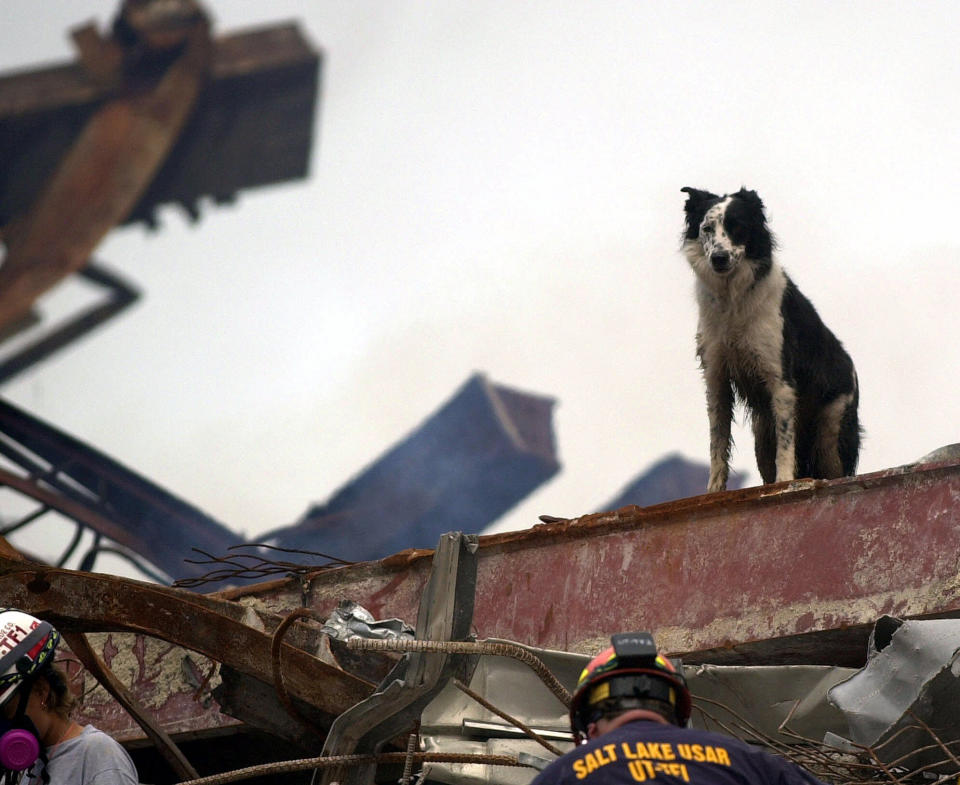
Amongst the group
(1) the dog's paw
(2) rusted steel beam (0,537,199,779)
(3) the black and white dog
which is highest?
(3) the black and white dog

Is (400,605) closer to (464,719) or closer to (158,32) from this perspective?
(464,719)

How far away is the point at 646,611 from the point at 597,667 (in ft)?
9.47

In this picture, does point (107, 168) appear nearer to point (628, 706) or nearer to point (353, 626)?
point (353, 626)

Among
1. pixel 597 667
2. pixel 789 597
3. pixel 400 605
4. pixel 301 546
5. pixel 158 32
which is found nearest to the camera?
pixel 597 667

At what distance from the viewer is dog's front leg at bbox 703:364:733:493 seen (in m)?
8.70

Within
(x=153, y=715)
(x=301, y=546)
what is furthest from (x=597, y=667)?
(x=301, y=546)

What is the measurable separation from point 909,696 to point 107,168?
20594 mm

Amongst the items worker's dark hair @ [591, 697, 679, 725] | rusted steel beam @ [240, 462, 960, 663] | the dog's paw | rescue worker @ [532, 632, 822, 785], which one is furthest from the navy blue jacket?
the dog's paw

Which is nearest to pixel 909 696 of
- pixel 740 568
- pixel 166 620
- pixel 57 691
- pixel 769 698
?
pixel 769 698

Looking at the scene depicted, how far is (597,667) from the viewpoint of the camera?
3.85 m

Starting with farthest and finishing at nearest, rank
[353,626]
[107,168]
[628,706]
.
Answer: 1. [107,168]
2. [353,626]
3. [628,706]

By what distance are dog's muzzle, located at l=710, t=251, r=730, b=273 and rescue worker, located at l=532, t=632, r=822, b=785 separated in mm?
4809

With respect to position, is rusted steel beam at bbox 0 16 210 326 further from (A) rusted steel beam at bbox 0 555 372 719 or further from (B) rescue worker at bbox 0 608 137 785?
(B) rescue worker at bbox 0 608 137 785

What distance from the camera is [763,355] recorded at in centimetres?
855
